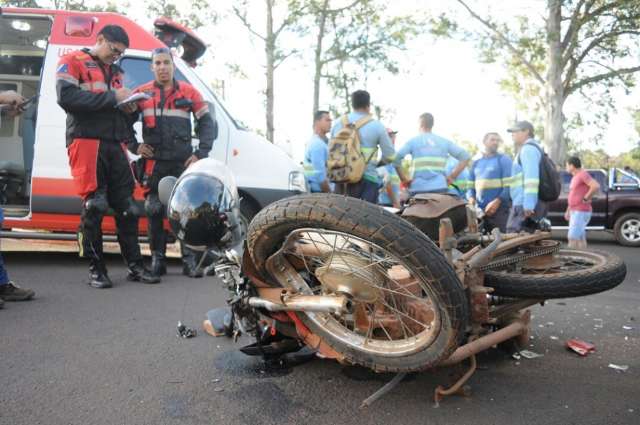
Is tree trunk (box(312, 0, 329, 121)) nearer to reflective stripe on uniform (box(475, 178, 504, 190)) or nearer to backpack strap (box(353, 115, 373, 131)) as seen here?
reflective stripe on uniform (box(475, 178, 504, 190))

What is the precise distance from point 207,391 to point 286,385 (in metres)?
0.36

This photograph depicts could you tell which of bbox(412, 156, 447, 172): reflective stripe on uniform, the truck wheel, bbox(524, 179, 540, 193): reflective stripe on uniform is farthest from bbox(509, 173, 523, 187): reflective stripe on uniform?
the truck wheel

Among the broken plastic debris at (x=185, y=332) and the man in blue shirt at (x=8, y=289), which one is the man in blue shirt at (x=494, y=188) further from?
the man in blue shirt at (x=8, y=289)

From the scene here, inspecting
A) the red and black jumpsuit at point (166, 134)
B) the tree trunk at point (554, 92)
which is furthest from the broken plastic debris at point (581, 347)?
the tree trunk at point (554, 92)

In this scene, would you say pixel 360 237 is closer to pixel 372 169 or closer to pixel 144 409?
pixel 144 409

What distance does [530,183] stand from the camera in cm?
450

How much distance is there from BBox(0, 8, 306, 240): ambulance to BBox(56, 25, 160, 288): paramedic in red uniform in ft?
2.28

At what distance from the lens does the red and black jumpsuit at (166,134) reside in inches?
179

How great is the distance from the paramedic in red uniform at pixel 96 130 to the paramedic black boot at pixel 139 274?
52 millimetres

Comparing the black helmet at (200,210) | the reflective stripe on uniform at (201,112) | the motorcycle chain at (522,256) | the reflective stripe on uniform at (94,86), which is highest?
the reflective stripe on uniform at (94,86)

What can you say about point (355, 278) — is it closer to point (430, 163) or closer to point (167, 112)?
point (167, 112)

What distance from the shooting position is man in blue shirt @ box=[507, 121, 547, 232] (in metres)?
4.49

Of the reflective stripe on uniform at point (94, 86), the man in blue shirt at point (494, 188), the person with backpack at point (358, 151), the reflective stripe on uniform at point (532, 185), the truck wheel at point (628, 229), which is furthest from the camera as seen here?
the truck wheel at point (628, 229)

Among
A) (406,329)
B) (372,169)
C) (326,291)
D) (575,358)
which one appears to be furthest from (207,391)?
(372,169)
